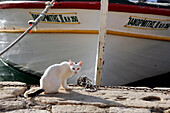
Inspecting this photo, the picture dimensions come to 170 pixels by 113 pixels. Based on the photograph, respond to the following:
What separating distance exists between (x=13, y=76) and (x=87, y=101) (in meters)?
4.67

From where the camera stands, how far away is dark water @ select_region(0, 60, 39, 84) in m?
6.30

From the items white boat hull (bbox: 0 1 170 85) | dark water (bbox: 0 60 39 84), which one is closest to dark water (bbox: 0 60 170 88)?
dark water (bbox: 0 60 39 84)

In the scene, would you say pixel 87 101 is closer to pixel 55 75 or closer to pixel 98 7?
pixel 55 75

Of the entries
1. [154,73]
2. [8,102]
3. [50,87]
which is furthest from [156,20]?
[8,102]

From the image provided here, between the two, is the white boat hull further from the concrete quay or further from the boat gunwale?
the concrete quay

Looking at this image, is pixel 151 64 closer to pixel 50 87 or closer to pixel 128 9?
pixel 128 9

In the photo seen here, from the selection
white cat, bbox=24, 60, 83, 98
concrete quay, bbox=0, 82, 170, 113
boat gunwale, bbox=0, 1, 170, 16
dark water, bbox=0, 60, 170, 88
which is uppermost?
boat gunwale, bbox=0, 1, 170, 16

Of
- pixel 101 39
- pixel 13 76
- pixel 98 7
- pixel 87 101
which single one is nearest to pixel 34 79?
pixel 13 76

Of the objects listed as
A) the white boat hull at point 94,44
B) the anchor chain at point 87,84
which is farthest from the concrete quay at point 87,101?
the white boat hull at point 94,44

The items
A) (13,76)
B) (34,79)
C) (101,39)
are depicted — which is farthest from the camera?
(13,76)

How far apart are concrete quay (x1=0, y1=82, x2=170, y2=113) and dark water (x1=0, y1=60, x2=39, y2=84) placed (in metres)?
3.37

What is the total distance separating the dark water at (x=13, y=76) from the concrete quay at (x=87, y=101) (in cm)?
337

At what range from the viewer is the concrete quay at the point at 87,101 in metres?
2.30

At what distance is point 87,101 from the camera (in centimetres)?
251
